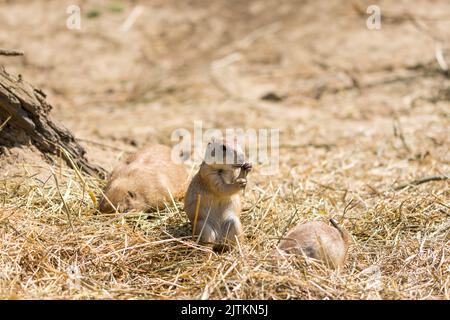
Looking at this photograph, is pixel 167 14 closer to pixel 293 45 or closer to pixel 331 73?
pixel 293 45

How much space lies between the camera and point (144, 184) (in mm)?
5367

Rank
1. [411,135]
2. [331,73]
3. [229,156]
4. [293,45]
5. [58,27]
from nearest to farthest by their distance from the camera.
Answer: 1. [229,156]
2. [411,135]
3. [331,73]
4. [293,45]
5. [58,27]

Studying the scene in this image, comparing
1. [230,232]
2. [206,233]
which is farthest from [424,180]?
[206,233]

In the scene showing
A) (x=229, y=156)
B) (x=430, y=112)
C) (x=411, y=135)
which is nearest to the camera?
(x=229, y=156)

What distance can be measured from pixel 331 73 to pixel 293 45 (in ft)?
4.13

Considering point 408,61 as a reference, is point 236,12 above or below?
above

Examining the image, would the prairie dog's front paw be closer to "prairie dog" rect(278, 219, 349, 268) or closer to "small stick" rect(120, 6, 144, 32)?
"prairie dog" rect(278, 219, 349, 268)

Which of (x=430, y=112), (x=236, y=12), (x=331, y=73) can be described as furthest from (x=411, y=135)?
(x=236, y=12)

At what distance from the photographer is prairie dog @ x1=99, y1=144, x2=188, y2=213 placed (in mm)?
5262

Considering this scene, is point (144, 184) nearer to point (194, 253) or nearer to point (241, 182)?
point (194, 253)

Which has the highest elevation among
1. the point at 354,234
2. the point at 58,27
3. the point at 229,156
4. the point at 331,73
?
the point at 58,27

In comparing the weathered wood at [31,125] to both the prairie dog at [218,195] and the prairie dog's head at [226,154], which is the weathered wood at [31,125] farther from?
the prairie dog's head at [226,154]

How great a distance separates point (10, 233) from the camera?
472 cm

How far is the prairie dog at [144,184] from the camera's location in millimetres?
5262
